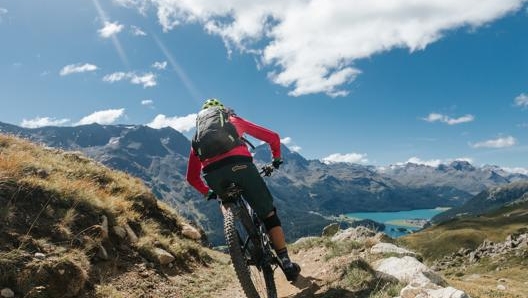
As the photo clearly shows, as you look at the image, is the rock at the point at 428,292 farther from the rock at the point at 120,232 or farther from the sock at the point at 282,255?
the rock at the point at 120,232

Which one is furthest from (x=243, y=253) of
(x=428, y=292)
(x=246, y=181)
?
(x=428, y=292)

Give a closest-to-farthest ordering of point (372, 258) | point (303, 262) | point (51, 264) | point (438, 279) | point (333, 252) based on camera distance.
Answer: point (51, 264) → point (438, 279) → point (372, 258) → point (333, 252) → point (303, 262)

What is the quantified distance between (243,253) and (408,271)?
4023 millimetres

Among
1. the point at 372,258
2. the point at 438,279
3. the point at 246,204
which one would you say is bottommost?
the point at 438,279

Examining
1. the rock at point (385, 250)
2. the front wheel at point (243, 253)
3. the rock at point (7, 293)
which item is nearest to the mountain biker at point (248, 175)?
the front wheel at point (243, 253)

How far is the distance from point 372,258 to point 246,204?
5.02 metres

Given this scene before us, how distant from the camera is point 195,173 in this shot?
1034 cm

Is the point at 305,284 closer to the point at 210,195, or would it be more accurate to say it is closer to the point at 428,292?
the point at 210,195

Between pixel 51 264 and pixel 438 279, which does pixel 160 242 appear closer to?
pixel 51 264

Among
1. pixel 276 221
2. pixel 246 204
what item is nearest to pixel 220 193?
pixel 246 204

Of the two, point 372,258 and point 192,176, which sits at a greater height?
point 192,176

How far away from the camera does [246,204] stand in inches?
355

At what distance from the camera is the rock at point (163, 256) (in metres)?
12.0

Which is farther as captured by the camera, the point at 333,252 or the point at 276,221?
A: the point at 333,252
